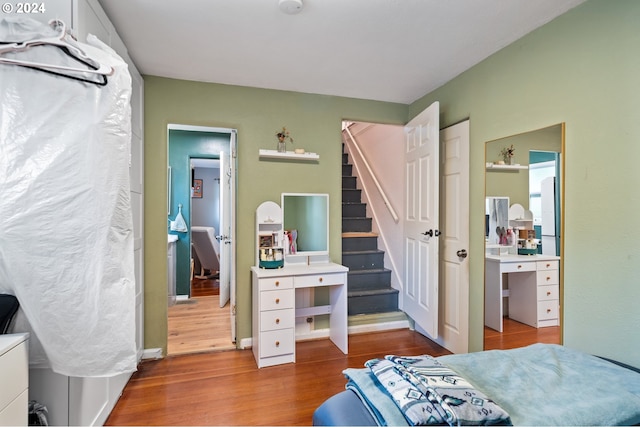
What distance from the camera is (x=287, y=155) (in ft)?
10.00

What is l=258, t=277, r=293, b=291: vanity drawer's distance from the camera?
2699 mm

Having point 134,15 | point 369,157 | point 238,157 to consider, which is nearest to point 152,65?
point 134,15

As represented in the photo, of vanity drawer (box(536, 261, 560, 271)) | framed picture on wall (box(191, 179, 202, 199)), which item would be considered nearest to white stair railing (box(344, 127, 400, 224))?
vanity drawer (box(536, 261, 560, 271))

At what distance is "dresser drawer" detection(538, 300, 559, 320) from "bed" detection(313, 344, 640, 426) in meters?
0.42

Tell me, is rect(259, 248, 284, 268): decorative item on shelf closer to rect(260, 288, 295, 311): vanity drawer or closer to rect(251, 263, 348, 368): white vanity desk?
rect(251, 263, 348, 368): white vanity desk

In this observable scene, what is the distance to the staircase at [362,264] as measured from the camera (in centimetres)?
356

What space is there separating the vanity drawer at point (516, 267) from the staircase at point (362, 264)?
4.89 ft

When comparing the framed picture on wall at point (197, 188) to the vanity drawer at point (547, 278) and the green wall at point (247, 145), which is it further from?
the vanity drawer at point (547, 278)

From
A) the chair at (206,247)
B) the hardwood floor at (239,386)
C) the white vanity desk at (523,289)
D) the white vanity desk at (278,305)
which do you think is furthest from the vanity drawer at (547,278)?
the chair at (206,247)

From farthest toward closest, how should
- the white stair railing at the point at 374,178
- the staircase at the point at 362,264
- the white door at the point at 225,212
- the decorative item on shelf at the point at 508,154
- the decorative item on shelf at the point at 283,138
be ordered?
the white stair railing at the point at 374,178 → the white door at the point at 225,212 → the staircase at the point at 362,264 → the decorative item on shelf at the point at 283,138 → the decorative item on shelf at the point at 508,154

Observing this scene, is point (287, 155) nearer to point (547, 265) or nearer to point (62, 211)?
point (62, 211)

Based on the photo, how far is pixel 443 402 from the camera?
109cm

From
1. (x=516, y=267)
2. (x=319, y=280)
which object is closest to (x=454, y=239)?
(x=516, y=267)

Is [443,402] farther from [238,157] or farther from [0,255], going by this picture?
[238,157]
